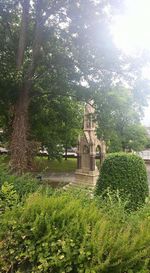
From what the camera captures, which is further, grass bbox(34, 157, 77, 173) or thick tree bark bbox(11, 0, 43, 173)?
grass bbox(34, 157, 77, 173)

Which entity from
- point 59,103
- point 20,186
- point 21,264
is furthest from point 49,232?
point 59,103

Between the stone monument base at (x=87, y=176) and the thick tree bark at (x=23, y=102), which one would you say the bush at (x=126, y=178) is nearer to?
the thick tree bark at (x=23, y=102)

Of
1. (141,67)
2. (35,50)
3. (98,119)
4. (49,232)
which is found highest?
(35,50)

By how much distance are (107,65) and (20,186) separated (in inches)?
340

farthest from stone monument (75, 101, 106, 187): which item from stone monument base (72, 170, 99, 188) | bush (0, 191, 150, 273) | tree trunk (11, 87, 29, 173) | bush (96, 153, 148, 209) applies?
bush (0, 191, 150, 273)

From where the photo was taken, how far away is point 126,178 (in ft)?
23.0

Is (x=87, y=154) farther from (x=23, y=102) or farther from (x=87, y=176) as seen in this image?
(x=23, y=102)

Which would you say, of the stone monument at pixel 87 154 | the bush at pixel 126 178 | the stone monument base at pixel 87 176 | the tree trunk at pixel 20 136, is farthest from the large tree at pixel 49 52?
the stone monument base at pixel 87 176

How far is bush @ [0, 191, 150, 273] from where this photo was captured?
3094 millimetres

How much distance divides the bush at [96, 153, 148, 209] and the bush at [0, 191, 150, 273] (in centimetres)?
287

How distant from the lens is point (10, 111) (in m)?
17.5

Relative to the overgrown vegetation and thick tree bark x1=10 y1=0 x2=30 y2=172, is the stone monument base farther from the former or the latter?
the overgrown vegetation

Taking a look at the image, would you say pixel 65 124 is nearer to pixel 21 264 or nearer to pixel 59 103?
pixel 59 103

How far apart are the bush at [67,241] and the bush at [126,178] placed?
9.42 ft
